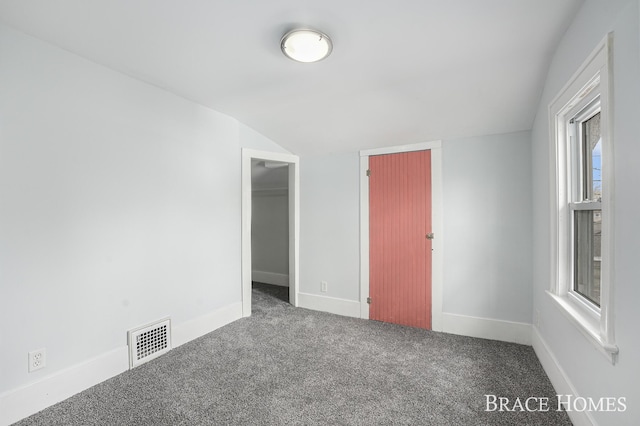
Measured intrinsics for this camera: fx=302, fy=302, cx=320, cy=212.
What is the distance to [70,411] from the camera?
6.15 feet

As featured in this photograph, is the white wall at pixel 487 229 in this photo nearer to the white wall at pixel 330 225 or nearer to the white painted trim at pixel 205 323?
the white wall at pixel 330 225

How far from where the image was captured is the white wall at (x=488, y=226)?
9.21 feet

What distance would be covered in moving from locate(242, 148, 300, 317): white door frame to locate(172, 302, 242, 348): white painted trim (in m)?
0.15

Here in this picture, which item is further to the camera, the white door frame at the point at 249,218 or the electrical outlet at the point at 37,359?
the white door frame at the point at 249,218

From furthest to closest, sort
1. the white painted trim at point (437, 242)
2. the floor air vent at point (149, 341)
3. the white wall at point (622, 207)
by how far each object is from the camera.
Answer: the white painted trim at point (437, 242), the floor air vent at point (149, 341), the white wall at point (622, 207)

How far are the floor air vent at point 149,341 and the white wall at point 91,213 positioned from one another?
6 cm

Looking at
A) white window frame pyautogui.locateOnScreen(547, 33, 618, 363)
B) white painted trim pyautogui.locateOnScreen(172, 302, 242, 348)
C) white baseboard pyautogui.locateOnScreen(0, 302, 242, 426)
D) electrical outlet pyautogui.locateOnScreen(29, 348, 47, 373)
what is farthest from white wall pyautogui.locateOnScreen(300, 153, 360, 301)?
electrical outlet pyautogui.locateOnScreen(29, 348, 47, 373)

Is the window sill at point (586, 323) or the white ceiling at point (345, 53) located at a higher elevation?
the white ceiling at point (345, 53)

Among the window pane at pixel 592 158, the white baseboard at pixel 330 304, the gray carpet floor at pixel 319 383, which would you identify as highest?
the window pane at pixel 592 158

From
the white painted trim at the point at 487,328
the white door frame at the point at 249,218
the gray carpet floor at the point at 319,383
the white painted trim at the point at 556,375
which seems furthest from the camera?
the white door frame at the point at 249,218

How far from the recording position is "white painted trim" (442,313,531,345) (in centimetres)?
279

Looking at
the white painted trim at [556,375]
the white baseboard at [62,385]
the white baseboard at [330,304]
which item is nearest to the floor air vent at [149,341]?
the white baseboard at [62,385]

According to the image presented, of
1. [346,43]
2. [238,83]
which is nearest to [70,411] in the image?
[238,83]

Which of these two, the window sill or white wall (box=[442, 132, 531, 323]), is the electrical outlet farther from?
white wall (box=[442, 132, 531, 323])
